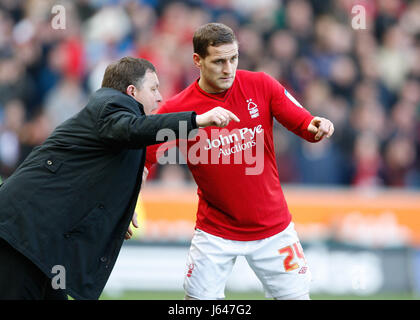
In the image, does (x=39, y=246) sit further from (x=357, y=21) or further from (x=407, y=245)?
(x=357, y=21)

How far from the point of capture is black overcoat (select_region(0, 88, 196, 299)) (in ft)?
15.3

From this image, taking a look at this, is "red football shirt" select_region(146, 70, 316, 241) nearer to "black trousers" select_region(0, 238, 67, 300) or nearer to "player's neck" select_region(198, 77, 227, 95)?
"player's neck" select_region(198, 77, 227, 95)

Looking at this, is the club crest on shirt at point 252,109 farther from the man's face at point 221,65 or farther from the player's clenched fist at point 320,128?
the player's clenched fist at point 320,128

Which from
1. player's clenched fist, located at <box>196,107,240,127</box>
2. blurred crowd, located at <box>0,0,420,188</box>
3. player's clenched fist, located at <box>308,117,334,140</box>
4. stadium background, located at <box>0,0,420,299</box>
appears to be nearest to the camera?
player's clenched fist, located at <box>196,107,240,127</box>

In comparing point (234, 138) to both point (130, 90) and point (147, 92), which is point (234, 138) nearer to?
point (147, 92)

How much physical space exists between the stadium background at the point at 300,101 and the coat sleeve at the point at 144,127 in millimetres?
5278

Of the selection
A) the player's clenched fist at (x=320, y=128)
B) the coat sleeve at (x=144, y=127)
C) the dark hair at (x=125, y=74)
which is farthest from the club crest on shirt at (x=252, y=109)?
the coat sleeve at (x=144, y=127)

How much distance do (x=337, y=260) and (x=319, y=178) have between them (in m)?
2.02

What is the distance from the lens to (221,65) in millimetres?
5520

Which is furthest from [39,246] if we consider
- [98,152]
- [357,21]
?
[357,21]

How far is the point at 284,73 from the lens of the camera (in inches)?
505

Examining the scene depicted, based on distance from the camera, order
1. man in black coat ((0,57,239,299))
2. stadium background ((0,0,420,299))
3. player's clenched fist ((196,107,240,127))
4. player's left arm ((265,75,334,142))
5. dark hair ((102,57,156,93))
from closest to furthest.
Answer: player's clenched fist ((196,107,240,127)) → man in black coat ((0,57,239,299)) → dark hair ((102,57,156,93)) → player's left arm ((265,75,334,142)) → stadium background ((0,0,420,299))

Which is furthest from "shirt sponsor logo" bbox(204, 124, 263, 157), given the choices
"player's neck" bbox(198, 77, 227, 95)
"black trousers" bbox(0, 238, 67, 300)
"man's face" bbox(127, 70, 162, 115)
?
"black trousers" bbox(0, 238, 67, 300)

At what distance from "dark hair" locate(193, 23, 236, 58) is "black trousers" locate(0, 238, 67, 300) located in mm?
2087
